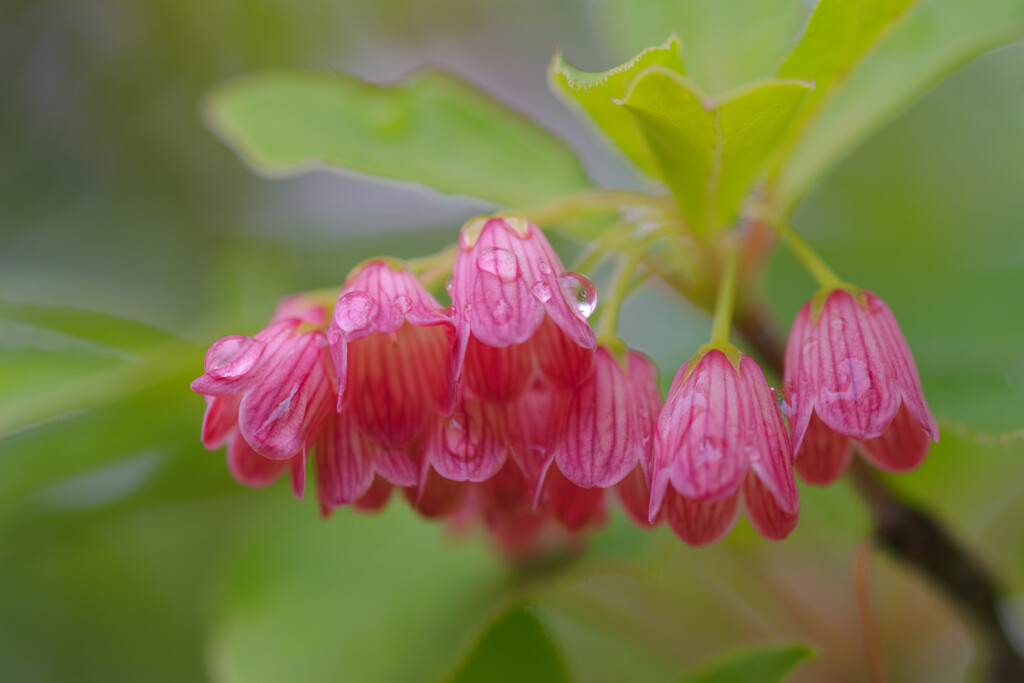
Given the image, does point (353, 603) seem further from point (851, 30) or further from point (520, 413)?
point (851, 30)

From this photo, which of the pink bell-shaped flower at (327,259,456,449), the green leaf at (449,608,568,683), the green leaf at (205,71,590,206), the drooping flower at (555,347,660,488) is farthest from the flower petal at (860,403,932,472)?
the green leaf at (205,71,590,206)

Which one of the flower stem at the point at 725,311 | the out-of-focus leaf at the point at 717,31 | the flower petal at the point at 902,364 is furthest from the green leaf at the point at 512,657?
the out-of-focus leaf at the point at 717,31

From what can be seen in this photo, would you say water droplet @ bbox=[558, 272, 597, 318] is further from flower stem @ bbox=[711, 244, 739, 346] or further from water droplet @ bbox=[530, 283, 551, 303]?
flower stem @ bbox=[711, 244, 739, 346]

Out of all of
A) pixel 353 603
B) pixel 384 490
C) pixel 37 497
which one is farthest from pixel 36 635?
pixel 384 490

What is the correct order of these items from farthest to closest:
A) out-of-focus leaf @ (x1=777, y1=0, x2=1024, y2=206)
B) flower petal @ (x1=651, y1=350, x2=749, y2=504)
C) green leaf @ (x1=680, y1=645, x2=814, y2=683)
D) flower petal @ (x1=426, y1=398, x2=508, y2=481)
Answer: out-of-focus leaf @ (x1=777, y1=0, x2=1024, y2=206), green leaf @ (x1=680, y1=645, x2=814, y2=683), flower petal @ (x1=426, y1=398, x2=508, y2=481), flower petal @ (x1=651, y1=350, x2=749, y2=504)

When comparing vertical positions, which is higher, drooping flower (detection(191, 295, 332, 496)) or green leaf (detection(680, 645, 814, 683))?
drooping flower (detection(191, 295, 332, 496))

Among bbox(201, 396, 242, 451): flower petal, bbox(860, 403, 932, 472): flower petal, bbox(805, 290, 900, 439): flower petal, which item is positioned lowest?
bbox(860, 403, 932, 472): flower petal
